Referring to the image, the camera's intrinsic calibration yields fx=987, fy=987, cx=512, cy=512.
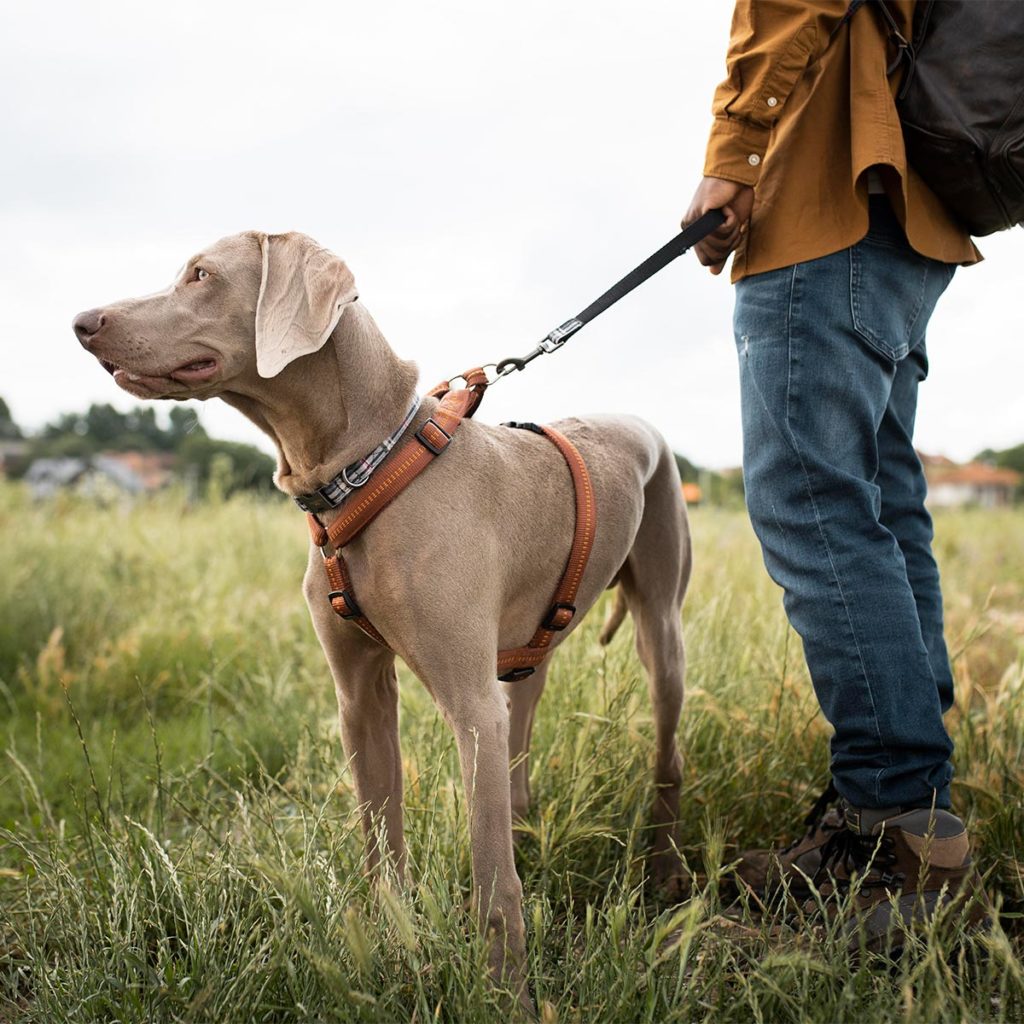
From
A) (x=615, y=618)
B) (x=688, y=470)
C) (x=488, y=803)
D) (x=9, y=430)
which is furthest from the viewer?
(x=9, y=430)

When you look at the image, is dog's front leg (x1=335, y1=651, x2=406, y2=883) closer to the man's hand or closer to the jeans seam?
the jeans seam

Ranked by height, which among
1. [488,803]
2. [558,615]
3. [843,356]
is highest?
[843,356]

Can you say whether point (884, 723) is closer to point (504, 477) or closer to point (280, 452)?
point (504, 477)

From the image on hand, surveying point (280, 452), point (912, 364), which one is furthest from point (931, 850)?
point (280, 452)

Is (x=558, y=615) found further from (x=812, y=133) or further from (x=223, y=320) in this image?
(x=812, y=133)

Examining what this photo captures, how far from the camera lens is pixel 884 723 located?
6.91 feet

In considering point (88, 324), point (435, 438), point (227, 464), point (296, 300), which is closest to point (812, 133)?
point (435, 438)

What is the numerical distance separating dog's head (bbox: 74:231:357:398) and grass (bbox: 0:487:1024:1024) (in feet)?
2.38

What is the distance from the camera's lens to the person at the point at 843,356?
6.88 ft

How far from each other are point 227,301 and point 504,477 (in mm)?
700

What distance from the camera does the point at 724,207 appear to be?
2229 millimetres

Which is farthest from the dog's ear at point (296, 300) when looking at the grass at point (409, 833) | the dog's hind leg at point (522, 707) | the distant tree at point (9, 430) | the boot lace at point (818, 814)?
the distant tree at point (9, 430)

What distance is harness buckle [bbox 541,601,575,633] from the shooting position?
2.37m

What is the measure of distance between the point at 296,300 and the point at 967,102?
4.72 ft
